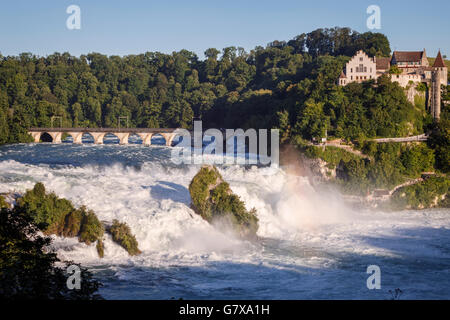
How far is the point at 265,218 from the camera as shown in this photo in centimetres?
3731

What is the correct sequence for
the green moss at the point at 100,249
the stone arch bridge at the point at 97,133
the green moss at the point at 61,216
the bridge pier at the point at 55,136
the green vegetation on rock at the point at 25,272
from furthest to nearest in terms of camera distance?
the bridge pier at the point at 55,136 < the stone arch bridge at the point at 97,133 < the green moss at the point at 61,216 < the green moss at the point at 100,249 < the green vegetation on rock at the point at 25,272

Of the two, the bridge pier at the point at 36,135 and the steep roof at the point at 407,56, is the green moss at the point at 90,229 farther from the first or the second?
the bridge pier at the point at 36,135

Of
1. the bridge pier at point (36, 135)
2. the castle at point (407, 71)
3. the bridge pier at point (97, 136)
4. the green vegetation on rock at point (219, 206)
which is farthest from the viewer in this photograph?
the bridge pier at point (97, 136)

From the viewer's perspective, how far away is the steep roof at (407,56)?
60500mm

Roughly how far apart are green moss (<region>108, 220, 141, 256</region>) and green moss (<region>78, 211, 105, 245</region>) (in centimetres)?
64

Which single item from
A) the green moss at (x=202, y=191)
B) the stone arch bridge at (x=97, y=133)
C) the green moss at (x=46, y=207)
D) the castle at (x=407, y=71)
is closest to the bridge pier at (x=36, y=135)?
the stone arch bridge at (x=97, y=133)

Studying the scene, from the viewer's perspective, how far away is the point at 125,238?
28922mm

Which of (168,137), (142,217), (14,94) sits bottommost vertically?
(142,217)

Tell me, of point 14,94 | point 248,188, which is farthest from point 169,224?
point 14,94

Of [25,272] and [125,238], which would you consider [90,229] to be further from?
[25,272]

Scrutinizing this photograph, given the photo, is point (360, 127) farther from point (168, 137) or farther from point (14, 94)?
point (14, 94)

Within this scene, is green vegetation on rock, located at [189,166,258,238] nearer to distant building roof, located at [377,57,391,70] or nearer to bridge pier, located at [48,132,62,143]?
distant building roof, located at [377,57,391,70]

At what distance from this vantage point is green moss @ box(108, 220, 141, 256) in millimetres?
28828
